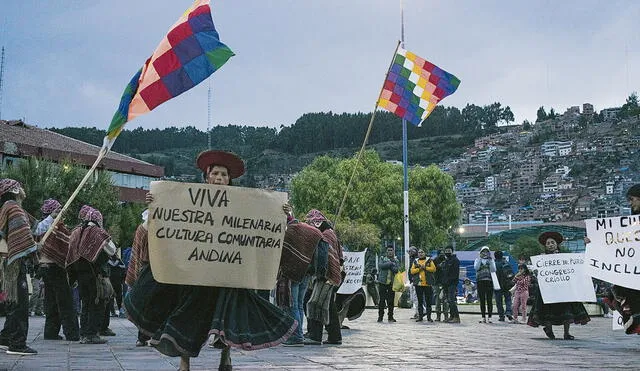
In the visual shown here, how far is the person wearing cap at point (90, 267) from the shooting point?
11742 mm

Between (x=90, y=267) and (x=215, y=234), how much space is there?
5.84 meters

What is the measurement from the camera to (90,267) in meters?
12.0

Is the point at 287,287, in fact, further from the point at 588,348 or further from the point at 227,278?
the point at 227,278

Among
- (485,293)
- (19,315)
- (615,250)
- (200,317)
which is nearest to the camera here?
(200,317)

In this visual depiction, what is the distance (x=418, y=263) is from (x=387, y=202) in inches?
1810

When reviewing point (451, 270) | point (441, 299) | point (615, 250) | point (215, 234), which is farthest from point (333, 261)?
point (441, 299)

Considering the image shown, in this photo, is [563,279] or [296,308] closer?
[296,308]

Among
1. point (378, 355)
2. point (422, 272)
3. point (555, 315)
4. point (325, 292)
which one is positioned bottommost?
point (378, 355)

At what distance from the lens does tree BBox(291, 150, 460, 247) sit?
67875 mm

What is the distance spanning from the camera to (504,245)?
7550 centimetres

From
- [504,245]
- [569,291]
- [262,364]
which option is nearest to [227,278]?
[262,364]

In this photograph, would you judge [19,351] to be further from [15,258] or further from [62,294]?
[62,294]

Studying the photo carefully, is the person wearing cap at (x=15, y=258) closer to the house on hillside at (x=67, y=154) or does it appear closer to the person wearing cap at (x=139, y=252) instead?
the person wearing cap at (x=139, y=252)

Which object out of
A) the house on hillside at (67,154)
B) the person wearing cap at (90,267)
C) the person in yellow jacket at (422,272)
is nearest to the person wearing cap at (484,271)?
the person in yellow jacket at (422,272)
